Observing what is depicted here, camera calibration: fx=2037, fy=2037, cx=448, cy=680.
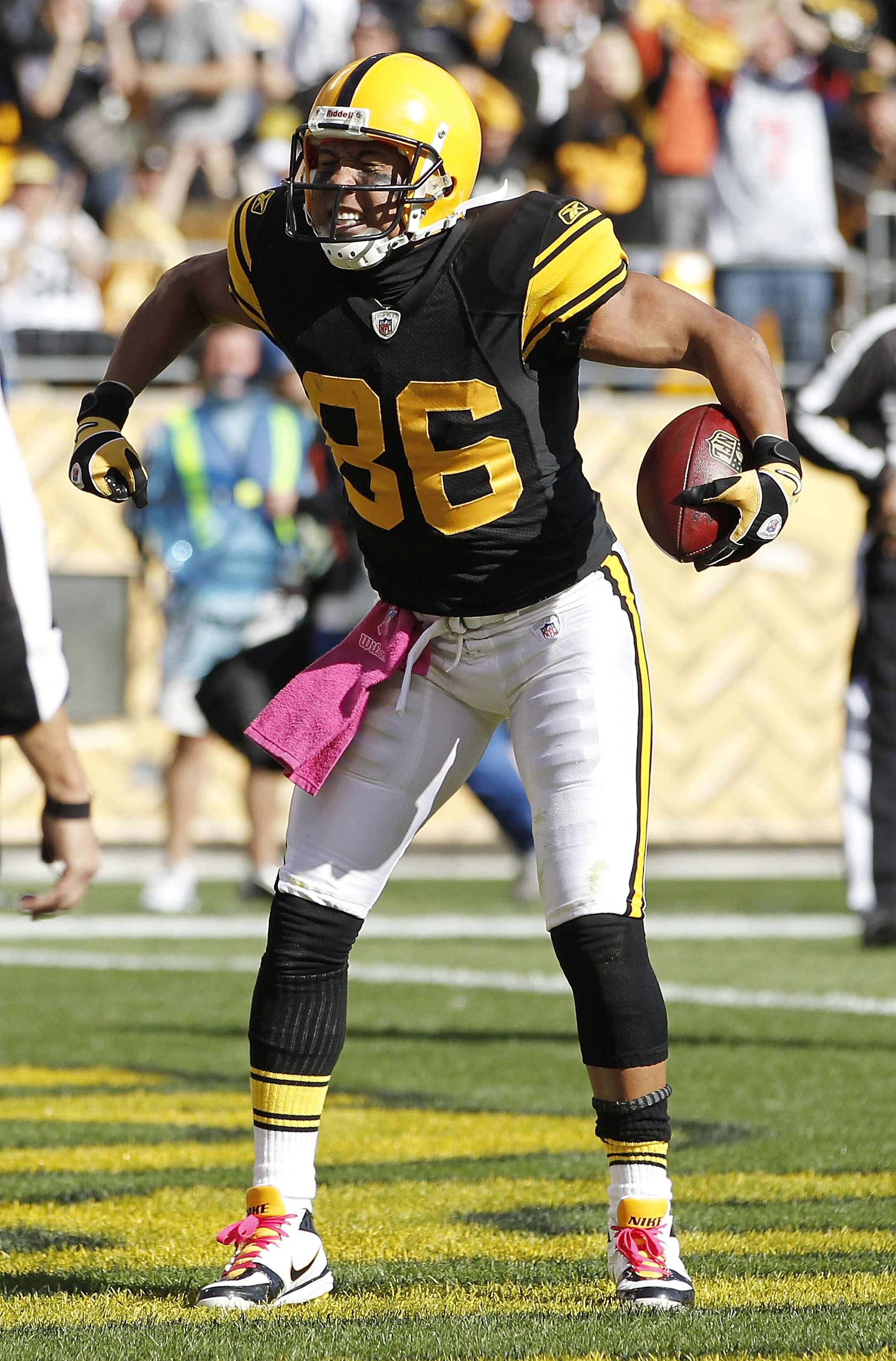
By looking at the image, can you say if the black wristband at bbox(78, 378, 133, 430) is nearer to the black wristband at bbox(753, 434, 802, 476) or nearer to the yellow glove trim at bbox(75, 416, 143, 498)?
the yellow glove trim at bbox(75, 416, 143, 498)

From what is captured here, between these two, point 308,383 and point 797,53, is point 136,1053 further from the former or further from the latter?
→ point 797,53

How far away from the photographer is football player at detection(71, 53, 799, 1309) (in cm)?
291

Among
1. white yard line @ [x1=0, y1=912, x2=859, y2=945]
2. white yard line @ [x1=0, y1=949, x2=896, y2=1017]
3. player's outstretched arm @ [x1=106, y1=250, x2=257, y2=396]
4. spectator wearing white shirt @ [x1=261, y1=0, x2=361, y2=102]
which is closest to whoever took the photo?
player's outstretched arm @ [x1=106, y1=250, x2=257, y2=396]

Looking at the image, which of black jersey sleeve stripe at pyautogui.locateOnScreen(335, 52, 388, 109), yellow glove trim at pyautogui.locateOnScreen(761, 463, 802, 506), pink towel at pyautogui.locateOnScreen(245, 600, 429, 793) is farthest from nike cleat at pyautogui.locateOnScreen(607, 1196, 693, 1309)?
black jersey sleeve stripe at pyautogui.locateOnScreen(335, 52, 388, 109)

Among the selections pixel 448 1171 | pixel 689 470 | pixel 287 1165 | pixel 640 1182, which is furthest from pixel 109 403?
pixel 448 1171

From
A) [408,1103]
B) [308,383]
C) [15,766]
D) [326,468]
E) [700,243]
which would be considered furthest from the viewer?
[700,243]

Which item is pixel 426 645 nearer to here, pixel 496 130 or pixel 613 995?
pixel 613 995

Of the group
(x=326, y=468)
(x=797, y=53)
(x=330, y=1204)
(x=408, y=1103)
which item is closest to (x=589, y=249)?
(x=330, y=1204)

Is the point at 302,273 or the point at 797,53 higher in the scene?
the point at 797,53

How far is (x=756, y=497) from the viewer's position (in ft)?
9.18

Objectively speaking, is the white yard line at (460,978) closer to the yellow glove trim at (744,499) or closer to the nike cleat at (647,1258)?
the nike cleat at (647,1258)

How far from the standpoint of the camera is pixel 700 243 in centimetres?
1137

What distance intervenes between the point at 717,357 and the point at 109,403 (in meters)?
1.00

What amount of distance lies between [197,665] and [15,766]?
178 centimetres
